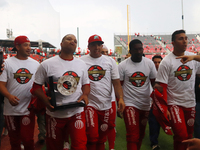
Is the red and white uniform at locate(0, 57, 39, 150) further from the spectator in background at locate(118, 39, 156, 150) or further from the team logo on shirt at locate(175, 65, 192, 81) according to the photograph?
the team logo on shirt at locate(175, 65, 192, 81)

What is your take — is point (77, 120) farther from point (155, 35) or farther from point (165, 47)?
point (155, 35)

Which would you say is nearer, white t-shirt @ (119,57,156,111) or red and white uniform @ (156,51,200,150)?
red and white uniform @ (156,51,200,150)

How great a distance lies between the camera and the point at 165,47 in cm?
4212

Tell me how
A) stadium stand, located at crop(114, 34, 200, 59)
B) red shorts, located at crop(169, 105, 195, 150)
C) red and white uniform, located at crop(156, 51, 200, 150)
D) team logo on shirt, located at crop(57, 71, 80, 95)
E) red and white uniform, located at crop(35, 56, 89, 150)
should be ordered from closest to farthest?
team logo on shirt, located at crop(57, 71, 80, 95)
red and white uniform, located at crop(35, 56, 89, 150)
red shorts, located at crop(169, 105, 195, 150)
red and white uniform, located at crop(156, 51, 200, 150)
stadium stand, located at crop(114, 34, 200, 59)

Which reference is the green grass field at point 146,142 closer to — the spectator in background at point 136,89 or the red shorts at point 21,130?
the spectator in background at point 136,89

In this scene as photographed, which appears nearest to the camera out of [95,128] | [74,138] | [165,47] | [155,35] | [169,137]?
[74,138]

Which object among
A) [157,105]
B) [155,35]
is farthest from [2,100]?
[155,35]

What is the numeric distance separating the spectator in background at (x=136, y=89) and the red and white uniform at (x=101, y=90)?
0.29 meters

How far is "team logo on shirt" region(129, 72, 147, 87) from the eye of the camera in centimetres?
413

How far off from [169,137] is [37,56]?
54.4 feet

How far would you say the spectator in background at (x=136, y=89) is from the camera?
13.1 ft

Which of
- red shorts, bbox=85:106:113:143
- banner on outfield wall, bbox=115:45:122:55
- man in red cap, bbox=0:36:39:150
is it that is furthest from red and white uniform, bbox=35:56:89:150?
banner on outfield wall, bbox=115:45:122:55

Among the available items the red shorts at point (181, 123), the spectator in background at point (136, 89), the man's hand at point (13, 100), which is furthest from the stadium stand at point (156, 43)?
the man's hand at point (13, 100)

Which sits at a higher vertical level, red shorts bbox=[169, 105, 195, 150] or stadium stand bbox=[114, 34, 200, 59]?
stadium stand bbox=[114, 34, 200, 59]
